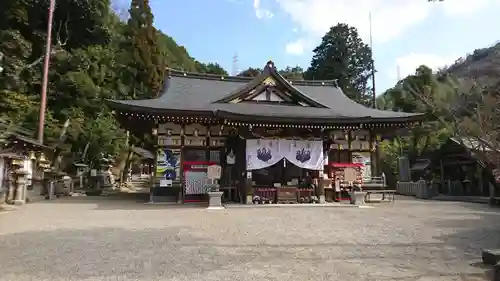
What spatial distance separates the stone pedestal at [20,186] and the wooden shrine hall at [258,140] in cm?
439

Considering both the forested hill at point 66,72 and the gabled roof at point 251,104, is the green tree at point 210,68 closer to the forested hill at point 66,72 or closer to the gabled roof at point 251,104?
the forested hill at point 66,72

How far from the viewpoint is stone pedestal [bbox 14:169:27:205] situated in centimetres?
1388

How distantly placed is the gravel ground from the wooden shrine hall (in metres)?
4.85

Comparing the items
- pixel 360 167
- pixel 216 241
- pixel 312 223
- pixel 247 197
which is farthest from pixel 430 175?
pixel 216 241

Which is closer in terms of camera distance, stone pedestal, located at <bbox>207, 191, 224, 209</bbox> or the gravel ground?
the gravel ground

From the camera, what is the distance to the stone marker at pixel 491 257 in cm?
476

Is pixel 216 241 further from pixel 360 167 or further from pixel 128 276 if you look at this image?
pixel 360 167

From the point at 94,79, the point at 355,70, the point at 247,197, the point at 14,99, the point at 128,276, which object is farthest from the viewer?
the point at 355,70

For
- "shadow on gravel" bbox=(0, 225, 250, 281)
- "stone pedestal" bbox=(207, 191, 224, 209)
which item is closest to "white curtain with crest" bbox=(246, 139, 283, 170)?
"stone pedestal" bbox=(207, 191, 224, 209)

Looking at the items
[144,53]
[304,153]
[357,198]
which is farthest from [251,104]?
[144,53]

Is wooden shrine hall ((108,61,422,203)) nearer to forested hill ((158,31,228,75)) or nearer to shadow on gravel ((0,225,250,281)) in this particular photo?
shadow on gravel ((0,225,250,281))

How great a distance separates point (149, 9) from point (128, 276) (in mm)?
35740

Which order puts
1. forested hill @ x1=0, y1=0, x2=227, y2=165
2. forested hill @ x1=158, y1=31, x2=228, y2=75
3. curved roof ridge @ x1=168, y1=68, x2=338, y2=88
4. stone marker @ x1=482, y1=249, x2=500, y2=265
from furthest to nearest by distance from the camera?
forested hill @ x1=158, y1=31, x2=228, y2=75
forested hill @ x1=0, y1=0, x2=227, y2=165
curved roof ridge @ x1=168, y1=68, x2=338, y2=88
stone marker @ x1=482, y1=249, x2=500, y2=265

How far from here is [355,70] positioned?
43.8m
